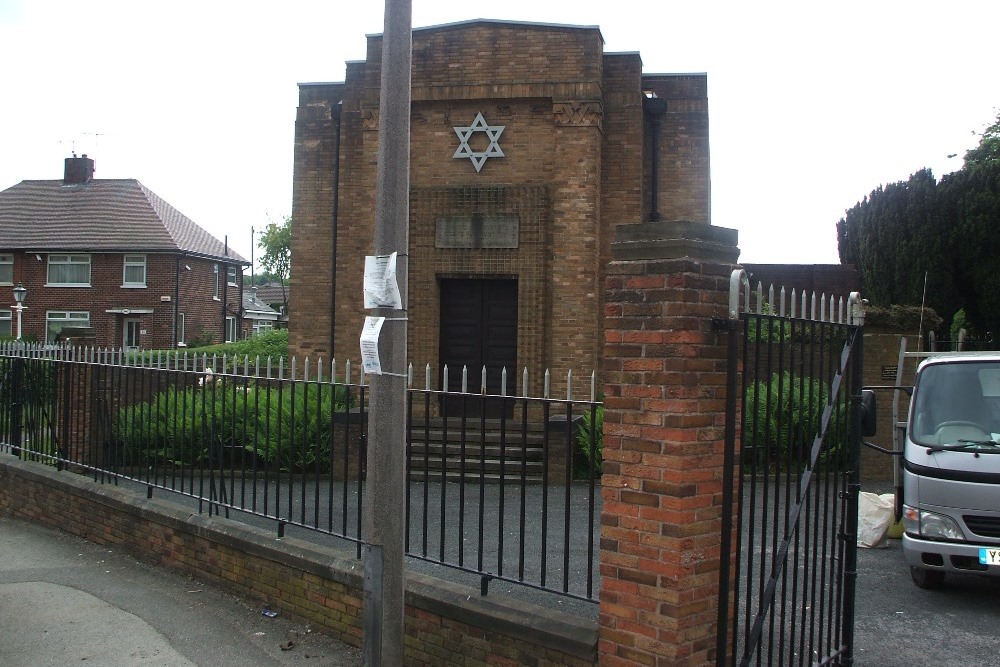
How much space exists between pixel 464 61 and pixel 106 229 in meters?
27.8

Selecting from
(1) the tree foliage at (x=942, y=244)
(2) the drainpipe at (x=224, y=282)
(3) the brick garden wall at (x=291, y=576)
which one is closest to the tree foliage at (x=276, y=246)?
(2) the drainpipe at (x=224, y=282)

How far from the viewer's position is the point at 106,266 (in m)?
35.4

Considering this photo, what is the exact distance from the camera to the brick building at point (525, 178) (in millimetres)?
13312

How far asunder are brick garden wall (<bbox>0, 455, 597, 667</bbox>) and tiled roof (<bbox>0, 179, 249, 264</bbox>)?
2845 cm

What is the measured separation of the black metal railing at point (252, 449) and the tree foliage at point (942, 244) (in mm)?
18024

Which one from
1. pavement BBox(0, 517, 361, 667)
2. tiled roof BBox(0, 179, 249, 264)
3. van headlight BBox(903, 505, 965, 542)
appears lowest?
pavement BBox(0, 517, 361, 667)

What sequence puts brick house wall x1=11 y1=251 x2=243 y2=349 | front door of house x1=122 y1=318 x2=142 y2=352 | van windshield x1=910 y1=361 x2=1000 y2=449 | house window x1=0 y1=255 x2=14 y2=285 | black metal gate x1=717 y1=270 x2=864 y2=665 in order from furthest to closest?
house window x1=0 y1=255 x2=14 y2=285
front door of house x1=122 y1=318 x2=142 y2=352
brick house wall x1=11 y1=251 x2=243 y2=349
van windshield x1=910 y1=361 x2=1000 y2=449
black metal gate x1=717 y1=270 x2=864 y2=665

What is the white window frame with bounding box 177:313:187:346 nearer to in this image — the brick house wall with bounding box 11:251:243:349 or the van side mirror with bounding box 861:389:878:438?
the brick house wall with bounding box 11:251:243:349

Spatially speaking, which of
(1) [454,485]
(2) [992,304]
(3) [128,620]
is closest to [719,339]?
(3) [128,620]

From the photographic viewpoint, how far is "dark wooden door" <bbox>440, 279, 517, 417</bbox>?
45.5 feet

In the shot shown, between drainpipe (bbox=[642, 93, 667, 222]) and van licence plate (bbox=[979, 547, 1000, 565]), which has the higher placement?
drainpipe (bbox=[642, 93, 667, 222])

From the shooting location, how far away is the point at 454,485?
10.7 m

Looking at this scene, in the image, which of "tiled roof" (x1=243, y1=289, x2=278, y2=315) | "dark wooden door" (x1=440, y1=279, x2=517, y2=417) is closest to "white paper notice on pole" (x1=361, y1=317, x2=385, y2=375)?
"dark wooden door" (x1=440, y1=279, x2=517, y2=417)

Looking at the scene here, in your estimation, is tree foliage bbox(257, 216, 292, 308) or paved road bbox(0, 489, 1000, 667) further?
tree foliage bbox(257, 216, 292, 308)
